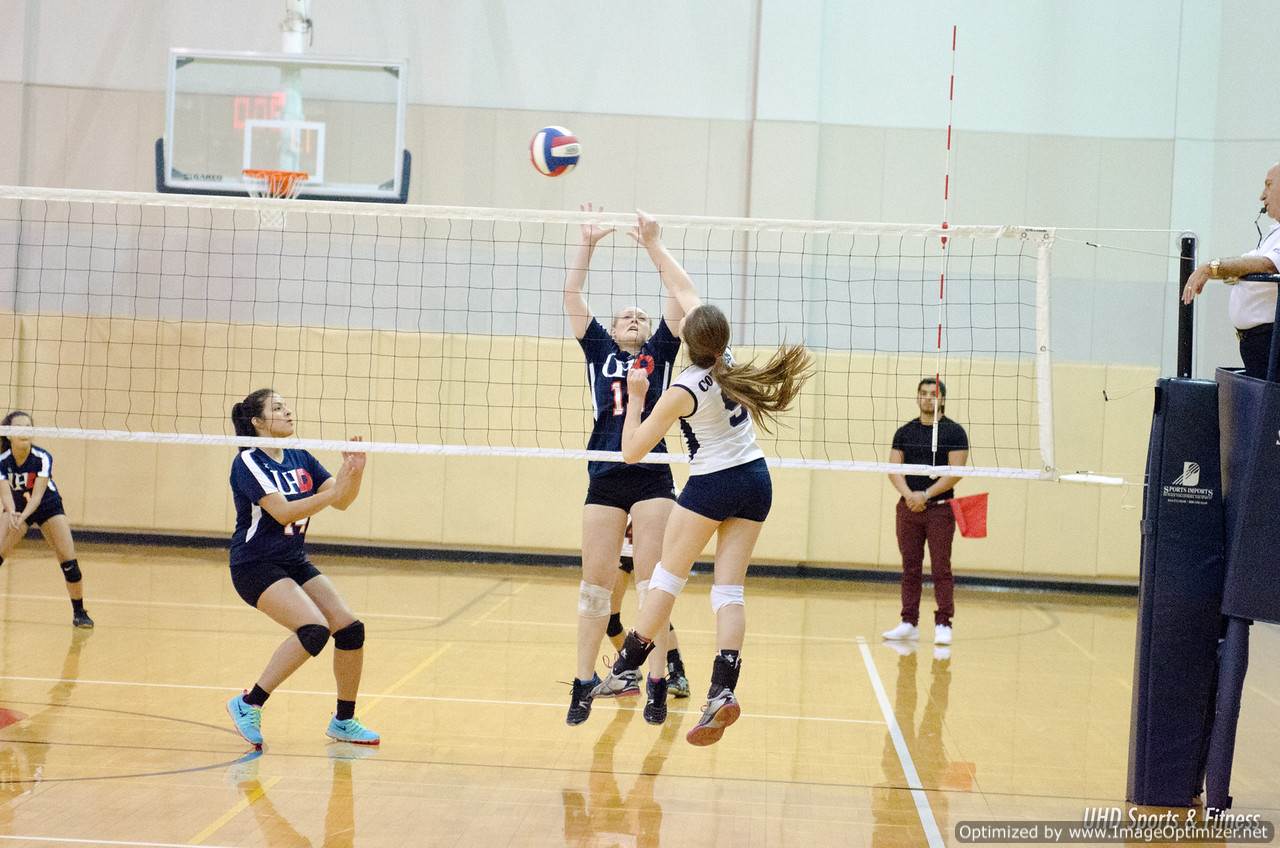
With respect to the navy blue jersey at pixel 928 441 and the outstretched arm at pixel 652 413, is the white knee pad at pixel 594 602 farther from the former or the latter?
the navy blue jersey at pixel 928 441

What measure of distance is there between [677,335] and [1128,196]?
766 centimetres

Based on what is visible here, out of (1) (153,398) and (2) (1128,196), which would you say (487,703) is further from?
(2) (1128,196)

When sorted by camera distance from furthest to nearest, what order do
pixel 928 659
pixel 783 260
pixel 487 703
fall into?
1. pixel 783 260
2. pixel 928 659
3. pixel 487 703

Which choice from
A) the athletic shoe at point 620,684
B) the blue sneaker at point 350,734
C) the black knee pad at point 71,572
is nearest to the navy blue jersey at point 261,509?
the blue sneaker at point 350,734

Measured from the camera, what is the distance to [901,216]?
11.7 metres

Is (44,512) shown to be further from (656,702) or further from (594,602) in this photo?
(656,702)

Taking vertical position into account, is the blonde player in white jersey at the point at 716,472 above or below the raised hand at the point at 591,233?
below

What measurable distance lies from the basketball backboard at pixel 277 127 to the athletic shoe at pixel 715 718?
665 cm

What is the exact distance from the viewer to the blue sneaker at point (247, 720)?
5289 mm

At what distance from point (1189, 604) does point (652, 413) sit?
233 cm

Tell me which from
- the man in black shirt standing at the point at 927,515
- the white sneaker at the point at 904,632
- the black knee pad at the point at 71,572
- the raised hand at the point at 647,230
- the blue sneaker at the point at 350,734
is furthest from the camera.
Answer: the white sneaker at the point at 904,632

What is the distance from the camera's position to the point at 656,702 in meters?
4.75

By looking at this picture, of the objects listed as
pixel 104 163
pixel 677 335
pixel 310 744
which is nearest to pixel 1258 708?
pixel 677 335

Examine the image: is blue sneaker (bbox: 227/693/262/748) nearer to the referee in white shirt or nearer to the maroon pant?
Answer: the referee in white shirt
